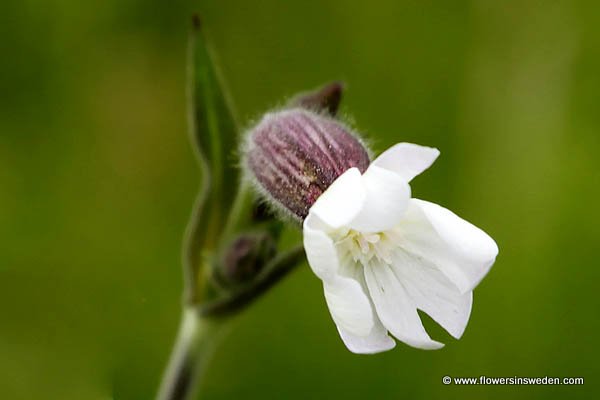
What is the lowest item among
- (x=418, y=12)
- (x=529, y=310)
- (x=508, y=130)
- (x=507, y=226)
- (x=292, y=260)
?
(x=529, y=310)

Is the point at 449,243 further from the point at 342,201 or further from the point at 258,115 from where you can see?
the point at 258,115

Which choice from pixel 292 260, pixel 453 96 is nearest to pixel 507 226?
pixel 453 96

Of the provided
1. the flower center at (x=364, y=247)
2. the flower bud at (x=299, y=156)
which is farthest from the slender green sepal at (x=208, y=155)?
the flower center at (x=364, y=247)

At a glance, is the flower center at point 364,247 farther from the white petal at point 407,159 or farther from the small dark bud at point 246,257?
the small dark bud at point 246,257

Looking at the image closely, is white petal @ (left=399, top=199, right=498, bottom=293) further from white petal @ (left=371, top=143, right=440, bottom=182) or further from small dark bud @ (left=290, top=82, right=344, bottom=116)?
small dark bud @ (left=290, top=82, right=344, bottom=116)

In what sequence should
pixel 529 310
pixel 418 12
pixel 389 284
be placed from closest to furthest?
pixel 389 284 → pixel 529 310 → pixel 418 12

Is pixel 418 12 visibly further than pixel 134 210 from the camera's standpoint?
Yes

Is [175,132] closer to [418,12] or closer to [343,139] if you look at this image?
[418,12]
